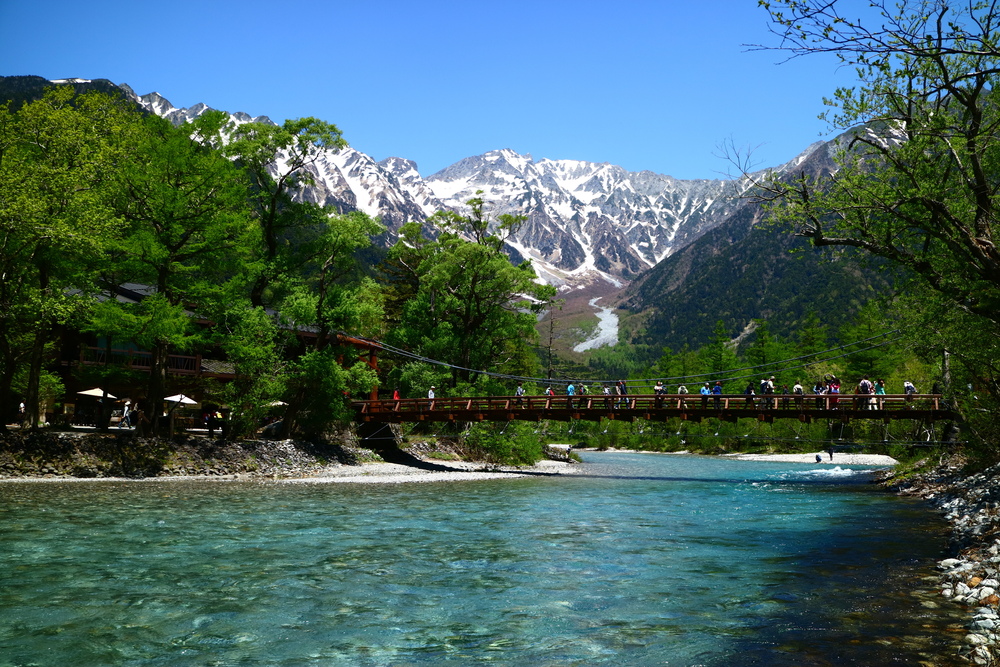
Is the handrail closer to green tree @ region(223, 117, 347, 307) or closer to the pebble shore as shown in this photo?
green tree @ region(223, 117, 347, 307)

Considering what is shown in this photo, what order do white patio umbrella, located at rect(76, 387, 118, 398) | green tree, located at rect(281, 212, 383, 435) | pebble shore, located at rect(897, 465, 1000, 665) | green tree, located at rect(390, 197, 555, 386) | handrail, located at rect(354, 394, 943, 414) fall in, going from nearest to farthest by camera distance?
pebble shore, located at rect(897, 465, 1000, 665), green tree, located at rect(281, 212, 383, 435), handrail, located at rect(354, 394, 943, 414), white patio umbrella, located at rect(76, 387, 118, 398), green tree, located at rect(390, 197, 555, 386)

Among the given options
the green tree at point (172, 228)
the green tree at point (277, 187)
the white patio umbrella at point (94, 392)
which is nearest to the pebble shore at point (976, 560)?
the green tree at point (172, 228)

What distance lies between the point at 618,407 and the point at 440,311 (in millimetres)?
12205

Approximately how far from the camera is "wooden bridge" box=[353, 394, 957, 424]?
31.5m

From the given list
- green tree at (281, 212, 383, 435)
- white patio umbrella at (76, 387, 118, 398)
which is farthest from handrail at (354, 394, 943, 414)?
white patio umbrella at (76, 387, 118, 398)

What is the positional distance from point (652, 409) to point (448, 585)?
2428 cm

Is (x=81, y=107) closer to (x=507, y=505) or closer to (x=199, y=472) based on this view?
(x=199, y=472)

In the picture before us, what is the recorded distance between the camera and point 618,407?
36.7m

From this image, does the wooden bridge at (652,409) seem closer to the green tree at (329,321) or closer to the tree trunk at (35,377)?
the green tree at (329,321)

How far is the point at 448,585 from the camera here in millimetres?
10594

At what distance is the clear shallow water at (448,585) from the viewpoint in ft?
24.7

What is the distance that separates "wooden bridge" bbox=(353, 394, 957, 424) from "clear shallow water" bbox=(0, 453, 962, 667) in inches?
483

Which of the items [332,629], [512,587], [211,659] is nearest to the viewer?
[211,659]

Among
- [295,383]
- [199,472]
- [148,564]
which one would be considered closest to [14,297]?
[199,472]
